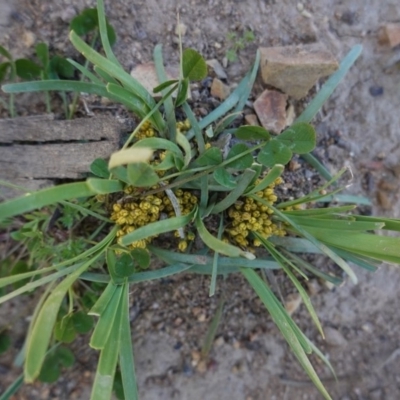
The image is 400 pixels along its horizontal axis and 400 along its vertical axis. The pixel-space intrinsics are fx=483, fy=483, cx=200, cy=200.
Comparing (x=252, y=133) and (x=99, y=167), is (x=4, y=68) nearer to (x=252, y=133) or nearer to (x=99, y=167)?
Result: (x=99, y=167)

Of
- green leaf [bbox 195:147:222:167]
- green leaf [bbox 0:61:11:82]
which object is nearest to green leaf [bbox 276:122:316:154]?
green leaf [bbox 195:147:222:167]

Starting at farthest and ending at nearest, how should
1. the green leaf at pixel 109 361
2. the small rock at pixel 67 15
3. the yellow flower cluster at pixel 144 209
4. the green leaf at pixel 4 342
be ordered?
the green leaf at pixel 4 342 → the small rock at pixel 67 15 → the yellow flower cluster at pixel 144 209 → the green leaf at pixel 109 361

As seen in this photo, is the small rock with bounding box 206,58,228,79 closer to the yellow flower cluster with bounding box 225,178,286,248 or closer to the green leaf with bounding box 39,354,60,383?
the yellow flower cluster with bounding box 225,178,286,248

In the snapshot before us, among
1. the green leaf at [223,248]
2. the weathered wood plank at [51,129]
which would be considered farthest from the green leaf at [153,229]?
the weathered wood plank at [51,129]

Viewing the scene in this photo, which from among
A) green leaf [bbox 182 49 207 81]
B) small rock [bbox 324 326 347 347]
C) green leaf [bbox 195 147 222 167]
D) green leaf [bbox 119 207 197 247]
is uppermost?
green leaf [bbox 182 49 207 81]

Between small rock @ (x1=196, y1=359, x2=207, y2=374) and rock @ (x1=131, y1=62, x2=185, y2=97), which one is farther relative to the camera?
small rock @ (x1=196, y1=359, x2=207, y2=374)

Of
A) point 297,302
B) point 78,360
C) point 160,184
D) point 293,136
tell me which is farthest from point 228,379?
point 293,136

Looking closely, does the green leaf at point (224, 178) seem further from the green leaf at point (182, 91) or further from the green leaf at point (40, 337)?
the green leaf at point (40, 337)
